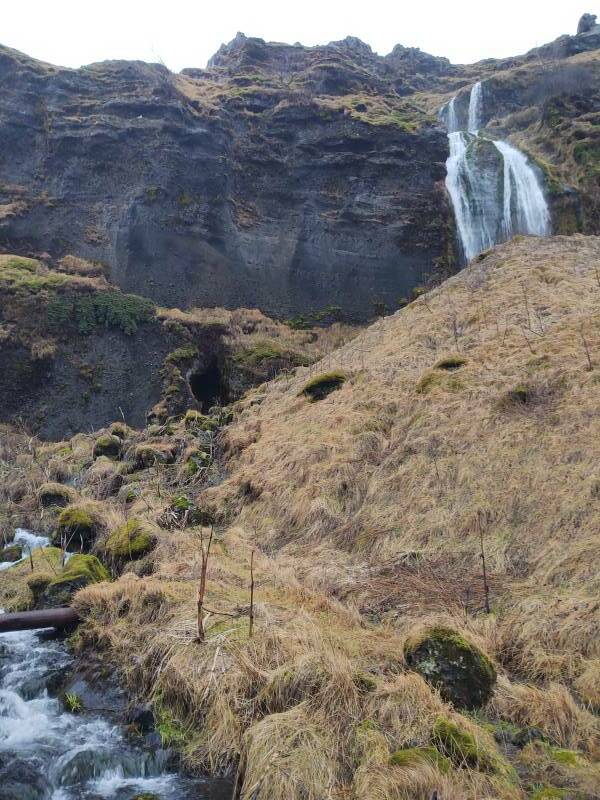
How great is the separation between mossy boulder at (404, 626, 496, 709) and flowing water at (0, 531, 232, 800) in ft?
6.26

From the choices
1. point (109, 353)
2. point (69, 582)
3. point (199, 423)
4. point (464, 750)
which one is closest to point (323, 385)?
point (199, 423)

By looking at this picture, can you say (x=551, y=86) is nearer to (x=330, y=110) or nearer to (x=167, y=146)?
(x=330, y=110)

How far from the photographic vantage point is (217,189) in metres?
44.3

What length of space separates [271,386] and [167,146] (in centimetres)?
3259

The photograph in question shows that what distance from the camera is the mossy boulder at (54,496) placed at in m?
14.6

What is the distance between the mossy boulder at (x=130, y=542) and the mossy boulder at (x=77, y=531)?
3.95 feet

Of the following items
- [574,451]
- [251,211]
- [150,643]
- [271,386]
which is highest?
[251,211]

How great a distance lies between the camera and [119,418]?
98.0 ft

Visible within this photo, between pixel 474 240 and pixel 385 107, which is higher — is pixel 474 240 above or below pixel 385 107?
below

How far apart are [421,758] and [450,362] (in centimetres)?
893

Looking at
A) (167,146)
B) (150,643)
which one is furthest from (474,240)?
(150,643)

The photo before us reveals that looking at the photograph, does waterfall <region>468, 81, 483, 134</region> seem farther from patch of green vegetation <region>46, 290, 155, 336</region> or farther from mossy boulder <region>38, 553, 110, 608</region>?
mossy boulder <region>38, 553, 110, 608</region>

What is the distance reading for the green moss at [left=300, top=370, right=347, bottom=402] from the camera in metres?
14.2

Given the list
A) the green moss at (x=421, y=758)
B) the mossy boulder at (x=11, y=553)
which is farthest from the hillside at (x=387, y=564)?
the mossy boulder at (x=11, y=553)
